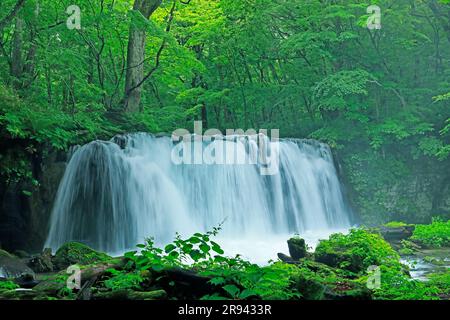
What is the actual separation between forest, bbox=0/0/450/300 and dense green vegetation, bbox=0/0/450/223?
0.08m

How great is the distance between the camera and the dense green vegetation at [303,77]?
55.7 ft

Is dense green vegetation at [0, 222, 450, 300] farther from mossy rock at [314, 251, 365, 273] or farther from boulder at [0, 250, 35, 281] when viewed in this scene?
boulder at [0, 250, 35, 281]

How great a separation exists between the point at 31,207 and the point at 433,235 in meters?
11.2

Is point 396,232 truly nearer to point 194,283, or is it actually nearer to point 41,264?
point 41,264

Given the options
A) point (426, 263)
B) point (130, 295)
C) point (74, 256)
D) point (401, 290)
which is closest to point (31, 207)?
point (74, 256)

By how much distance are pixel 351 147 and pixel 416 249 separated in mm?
8057

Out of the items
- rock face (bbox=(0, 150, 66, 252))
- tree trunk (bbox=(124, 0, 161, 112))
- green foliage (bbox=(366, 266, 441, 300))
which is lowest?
green foliage (bbox=(366, 266, 441, 300))

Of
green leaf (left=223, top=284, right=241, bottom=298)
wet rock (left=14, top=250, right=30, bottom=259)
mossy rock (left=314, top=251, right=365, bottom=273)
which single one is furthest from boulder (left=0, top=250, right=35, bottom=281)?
mossy rock (left=314, top=251, right=365, bottom=273)

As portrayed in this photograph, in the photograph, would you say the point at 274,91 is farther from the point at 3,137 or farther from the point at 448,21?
the point at 3,137

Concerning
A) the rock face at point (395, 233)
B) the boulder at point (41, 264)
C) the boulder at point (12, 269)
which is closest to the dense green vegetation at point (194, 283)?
Result: the boulder at point (12, 269)

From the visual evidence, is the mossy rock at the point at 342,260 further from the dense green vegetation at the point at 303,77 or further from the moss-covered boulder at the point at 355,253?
the dense green vegetation at the point at 303,77

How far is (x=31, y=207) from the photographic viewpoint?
1246 centimetres

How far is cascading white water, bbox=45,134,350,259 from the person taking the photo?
1298 centimetres
